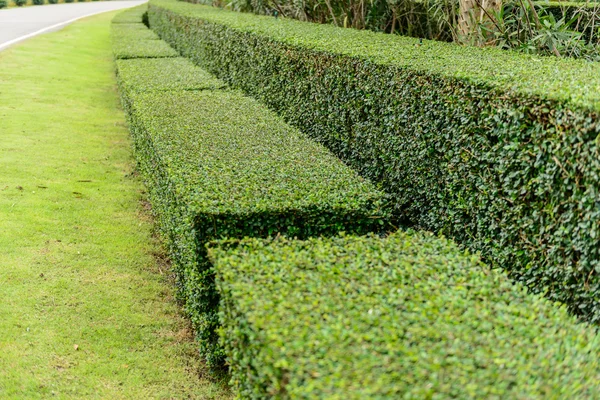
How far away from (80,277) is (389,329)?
3.80m

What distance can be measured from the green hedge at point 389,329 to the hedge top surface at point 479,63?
1.09 meters

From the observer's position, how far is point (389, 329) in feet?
8.41

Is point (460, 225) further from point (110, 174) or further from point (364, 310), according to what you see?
point (110, 174)

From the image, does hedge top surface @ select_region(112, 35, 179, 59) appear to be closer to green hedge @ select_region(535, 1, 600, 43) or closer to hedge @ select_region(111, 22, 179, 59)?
hedge @ select_region(111, 22, 179, 59)

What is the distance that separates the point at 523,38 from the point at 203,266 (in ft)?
17.1

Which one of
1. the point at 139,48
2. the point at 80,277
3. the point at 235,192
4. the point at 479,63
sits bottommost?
the point at 80,277

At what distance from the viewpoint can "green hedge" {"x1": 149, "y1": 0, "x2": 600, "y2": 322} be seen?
3152 millimetres

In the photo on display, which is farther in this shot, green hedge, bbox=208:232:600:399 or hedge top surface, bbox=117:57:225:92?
hedge top surface, bbox=117:57:225:92

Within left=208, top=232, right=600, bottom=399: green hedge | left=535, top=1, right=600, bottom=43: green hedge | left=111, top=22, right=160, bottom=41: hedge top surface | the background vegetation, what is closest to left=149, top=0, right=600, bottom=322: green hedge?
left=208, top=232, right=600, bottom=399: green hedge

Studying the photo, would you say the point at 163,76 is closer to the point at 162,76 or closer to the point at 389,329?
the point at 162,76

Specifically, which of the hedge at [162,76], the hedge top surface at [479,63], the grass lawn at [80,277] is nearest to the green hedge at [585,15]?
the hedge top surface at [479,63]

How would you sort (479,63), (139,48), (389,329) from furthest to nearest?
(139,48)
(479,63)
(389,329)

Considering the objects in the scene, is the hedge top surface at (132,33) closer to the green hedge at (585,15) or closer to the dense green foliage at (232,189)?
the dense green foliage at (232,189)

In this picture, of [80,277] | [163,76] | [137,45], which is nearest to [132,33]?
[137,45]
